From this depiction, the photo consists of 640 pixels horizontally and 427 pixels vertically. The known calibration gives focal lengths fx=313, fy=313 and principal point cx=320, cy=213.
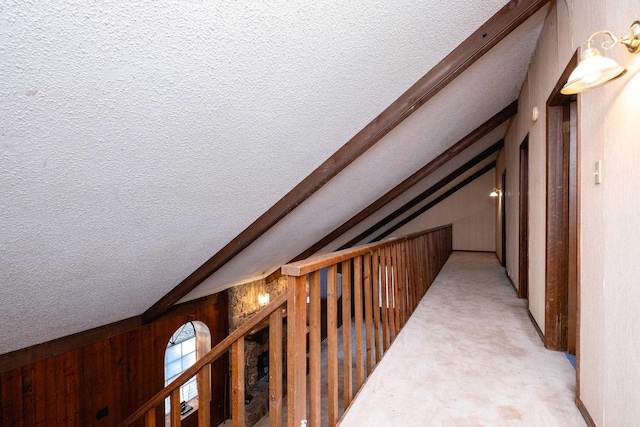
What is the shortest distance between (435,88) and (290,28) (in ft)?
4.65

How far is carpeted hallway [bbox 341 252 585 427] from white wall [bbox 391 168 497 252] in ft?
22.3

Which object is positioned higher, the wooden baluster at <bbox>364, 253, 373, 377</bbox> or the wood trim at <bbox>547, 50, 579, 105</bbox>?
the wood trim at <bbox>547, 50, 579, 105</bbox>

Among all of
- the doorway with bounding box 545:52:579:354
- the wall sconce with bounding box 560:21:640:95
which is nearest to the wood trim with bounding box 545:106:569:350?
the doorway with bounding box 545:52:579:354

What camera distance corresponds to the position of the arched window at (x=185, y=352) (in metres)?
5.19

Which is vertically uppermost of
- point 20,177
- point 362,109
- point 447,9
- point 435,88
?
point 447,9

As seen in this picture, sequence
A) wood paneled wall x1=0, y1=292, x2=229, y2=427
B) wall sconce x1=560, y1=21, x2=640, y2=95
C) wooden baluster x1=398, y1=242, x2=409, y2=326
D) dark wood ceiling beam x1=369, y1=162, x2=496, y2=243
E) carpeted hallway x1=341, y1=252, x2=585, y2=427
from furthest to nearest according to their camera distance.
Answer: dark wood ceiling beam x1=369, y1=162, x2=496, y2=243, wood paneled wall x1=0, y1=292, x2=229, y2=427, wooden baluster x1=398, y1=242, x2=409, y2=326, carpeted hallway x1=341, y1=252, x2=585, y2=427, wall sconce x1=560, y1=21, x2=640, y2=95

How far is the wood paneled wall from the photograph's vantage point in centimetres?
303

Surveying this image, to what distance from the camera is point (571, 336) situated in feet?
7.52

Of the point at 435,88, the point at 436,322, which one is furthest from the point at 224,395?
the point at 435,88

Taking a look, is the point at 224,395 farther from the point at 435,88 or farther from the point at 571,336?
the point at 435,88

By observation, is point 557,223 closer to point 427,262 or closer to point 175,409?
point 427,262

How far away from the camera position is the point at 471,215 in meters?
9.65

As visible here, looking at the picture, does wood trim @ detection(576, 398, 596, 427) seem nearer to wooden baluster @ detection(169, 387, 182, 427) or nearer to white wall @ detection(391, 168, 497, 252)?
wooden baluster @ detection(169, 387, 182, 427)

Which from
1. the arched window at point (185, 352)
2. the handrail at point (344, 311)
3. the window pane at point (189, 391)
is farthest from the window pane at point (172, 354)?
the handrail at point (344, 311)
